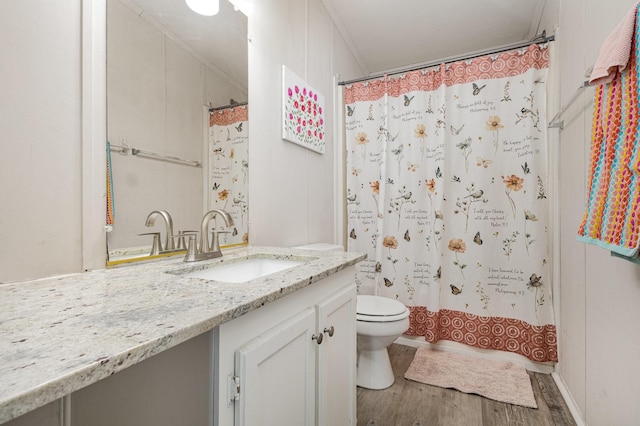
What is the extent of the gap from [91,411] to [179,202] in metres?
0.67

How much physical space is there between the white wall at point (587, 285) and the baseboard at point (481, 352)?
12 cm

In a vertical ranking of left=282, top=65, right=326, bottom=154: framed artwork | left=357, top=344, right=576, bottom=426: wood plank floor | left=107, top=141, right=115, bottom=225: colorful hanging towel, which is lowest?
left=357, top=344, right=576, bottom=426: wood plank floor

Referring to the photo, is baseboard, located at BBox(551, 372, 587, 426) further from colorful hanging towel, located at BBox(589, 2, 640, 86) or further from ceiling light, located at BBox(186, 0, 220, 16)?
ceiling light, located at BBox(186, 0, 220, 16)

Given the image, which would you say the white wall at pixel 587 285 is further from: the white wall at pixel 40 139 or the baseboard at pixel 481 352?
the white wall at pixel 40 139

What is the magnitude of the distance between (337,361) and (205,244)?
655 millimetres

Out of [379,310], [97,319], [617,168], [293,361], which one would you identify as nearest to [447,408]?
[379,310]

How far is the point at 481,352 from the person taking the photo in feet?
6.89

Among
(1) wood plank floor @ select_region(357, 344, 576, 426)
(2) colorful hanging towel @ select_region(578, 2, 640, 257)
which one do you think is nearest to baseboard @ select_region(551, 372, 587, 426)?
(1) wood plank floor @ select_region(357, 344, 576, 426)

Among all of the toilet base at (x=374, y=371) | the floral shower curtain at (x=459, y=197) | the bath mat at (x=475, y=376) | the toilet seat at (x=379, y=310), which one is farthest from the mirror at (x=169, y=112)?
the bath mat at (x=475, y=376)

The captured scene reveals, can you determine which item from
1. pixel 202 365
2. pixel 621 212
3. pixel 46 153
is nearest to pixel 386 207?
pixel 621 212

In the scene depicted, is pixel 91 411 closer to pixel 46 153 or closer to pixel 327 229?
pixel 46 153

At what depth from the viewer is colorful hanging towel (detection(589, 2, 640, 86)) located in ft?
2.67

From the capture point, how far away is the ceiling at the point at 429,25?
2252 millimetres

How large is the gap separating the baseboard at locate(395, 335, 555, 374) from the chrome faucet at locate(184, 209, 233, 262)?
5.65ft
